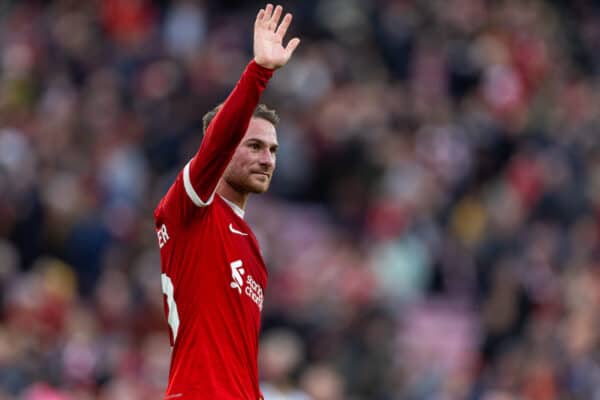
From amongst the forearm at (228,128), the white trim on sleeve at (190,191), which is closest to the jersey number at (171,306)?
the white trim on sleeve at (190,191)

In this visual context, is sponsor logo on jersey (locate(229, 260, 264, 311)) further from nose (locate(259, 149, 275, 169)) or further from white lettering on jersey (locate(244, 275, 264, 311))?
nose (locate(259, 149, 275, 169))

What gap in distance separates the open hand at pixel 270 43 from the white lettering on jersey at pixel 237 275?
3.07 feet

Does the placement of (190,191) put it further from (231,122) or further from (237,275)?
(237,275)

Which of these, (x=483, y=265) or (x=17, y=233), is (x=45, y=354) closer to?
(x=17, y=233)

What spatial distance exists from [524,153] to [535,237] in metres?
1.87

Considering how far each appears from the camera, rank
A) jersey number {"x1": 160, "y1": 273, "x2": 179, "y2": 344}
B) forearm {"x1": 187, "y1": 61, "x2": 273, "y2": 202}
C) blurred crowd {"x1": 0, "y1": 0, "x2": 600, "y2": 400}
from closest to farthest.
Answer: forearm {"x1": 187, "y1": 61, "x2": 273, "y2": 202}
jersey number {"x1": 160, "y1": 273, "x2": 179, "y2": 344}
blurred crowd {"x1": 0, "y1": 0, "x2": 600, "y2": 400}

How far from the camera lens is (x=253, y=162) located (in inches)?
268

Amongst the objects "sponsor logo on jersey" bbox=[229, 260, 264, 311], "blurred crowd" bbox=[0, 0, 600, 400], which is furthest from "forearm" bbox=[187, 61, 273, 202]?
"blurred crowd" bbox=[0, 0, 600, 400]

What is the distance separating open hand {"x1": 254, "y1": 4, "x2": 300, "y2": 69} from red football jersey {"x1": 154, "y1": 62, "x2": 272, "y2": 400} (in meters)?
0.05

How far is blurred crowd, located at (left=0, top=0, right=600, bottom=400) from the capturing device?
13.3m

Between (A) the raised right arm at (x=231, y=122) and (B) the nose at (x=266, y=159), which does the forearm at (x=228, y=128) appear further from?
(B) the nose at (x=266, y=159)

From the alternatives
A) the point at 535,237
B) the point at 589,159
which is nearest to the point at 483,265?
the point at 535,237

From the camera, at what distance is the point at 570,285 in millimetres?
14711

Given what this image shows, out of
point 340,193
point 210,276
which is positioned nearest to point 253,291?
point 210,276
